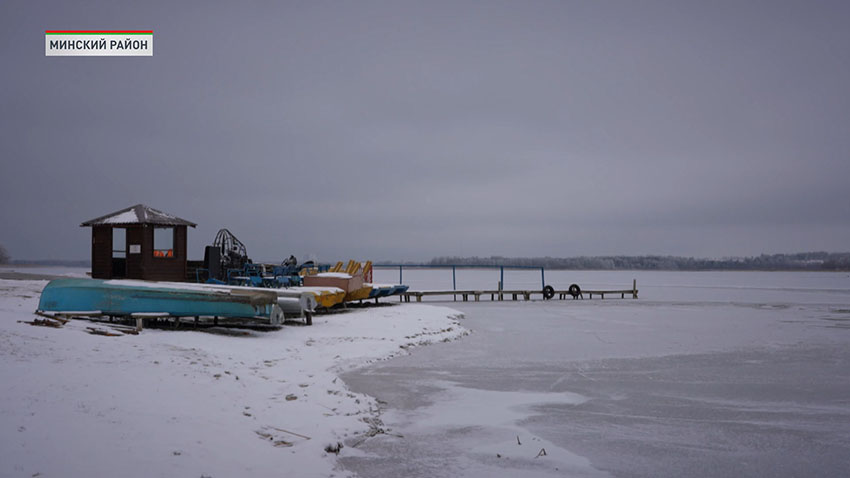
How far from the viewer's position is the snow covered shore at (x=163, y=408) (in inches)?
150

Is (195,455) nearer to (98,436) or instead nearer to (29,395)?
(98,436)

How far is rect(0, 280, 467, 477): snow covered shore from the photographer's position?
3.81 meters

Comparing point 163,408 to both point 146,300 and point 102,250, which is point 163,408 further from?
point 102,250

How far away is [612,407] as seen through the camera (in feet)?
21.5

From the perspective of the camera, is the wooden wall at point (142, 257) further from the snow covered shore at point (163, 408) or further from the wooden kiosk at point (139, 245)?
the snow covered shore at point (163, 408)

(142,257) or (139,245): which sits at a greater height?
(139,245)

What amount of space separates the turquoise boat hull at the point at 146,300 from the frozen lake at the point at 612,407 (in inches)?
132

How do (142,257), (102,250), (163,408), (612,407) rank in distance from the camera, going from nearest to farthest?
(163,408) → (612,407) → (142,257) → (102,250)

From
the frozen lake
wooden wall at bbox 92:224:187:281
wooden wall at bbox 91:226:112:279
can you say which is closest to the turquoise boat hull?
the frozen lake

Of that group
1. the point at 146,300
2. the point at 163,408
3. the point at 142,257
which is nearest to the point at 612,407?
the point at 163,408

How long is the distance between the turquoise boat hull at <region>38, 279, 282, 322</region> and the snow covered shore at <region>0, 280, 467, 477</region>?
1.55m

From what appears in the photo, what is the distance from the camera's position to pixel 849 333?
45.9 feet

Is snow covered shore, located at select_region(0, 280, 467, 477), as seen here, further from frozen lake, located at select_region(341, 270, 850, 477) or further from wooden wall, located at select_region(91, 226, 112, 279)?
wooden wall, located at select_region(91, 226, 112, 279)

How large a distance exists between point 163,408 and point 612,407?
4695 millimetres
